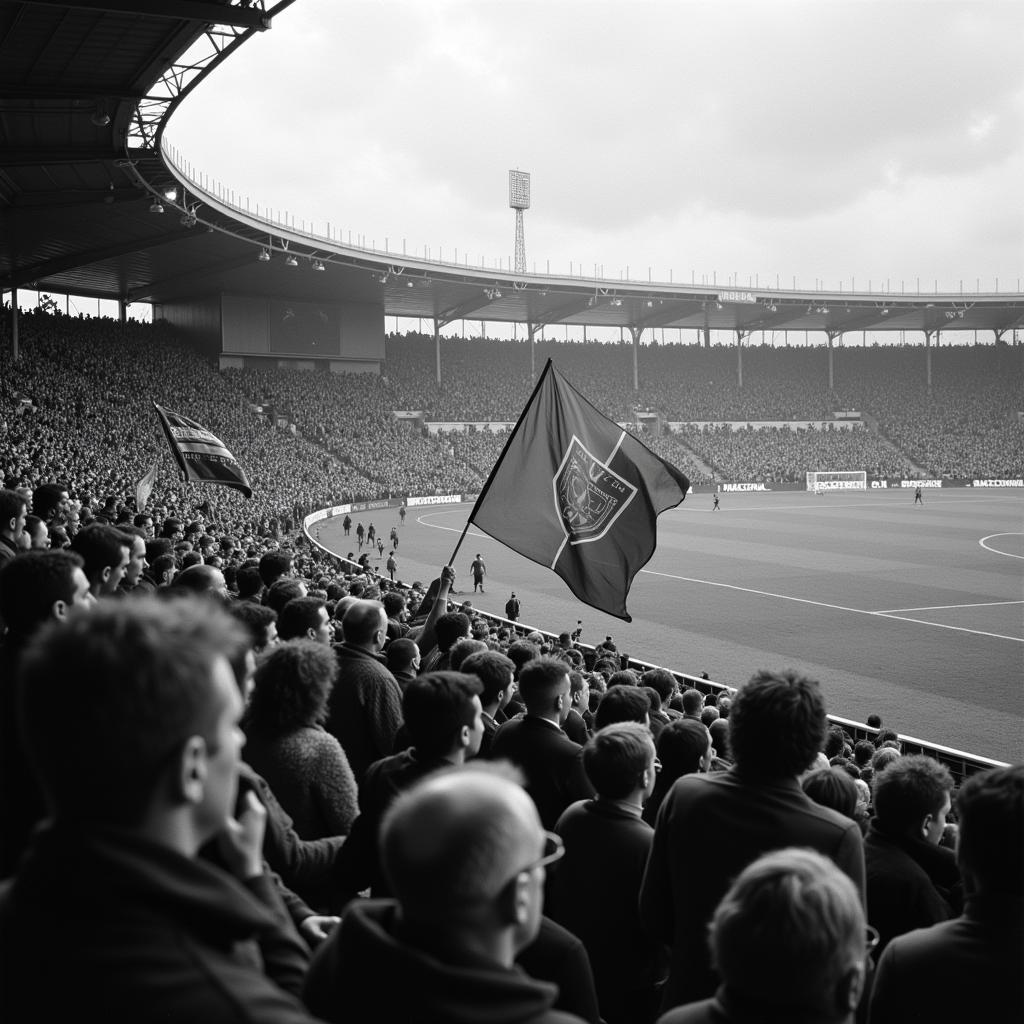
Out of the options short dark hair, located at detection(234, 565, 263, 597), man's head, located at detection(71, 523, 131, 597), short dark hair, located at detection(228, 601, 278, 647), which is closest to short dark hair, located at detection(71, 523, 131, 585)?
man's head, located at detection(71, 523, 131, 597)

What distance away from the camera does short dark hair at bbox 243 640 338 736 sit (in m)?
4.15

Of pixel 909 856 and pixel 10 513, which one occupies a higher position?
pixel 10 513

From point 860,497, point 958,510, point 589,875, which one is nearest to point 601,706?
point 589,875

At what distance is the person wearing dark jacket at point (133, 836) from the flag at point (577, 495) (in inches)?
298

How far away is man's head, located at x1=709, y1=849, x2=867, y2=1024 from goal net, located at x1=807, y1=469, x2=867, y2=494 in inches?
2958

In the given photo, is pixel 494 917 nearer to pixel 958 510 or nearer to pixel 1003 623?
pixel 1003 623

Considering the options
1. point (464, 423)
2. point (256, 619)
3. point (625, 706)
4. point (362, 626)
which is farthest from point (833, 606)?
point (464, 423)

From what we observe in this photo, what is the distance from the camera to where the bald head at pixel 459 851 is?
189cm

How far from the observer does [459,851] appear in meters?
1.89

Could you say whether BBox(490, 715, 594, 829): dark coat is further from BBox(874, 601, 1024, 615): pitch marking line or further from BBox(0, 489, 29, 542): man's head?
BBox(874, 601, 1024, 615): pitch marking line

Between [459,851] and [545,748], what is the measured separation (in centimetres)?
321

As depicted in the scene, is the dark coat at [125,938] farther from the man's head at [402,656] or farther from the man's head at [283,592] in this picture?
the man's head at [283,592]

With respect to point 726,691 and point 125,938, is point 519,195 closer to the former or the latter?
point 726,691

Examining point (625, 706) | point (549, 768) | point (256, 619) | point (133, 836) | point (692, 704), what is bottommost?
point (692, 704)
